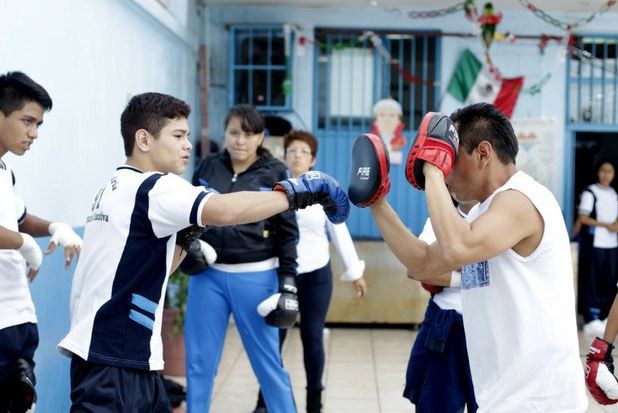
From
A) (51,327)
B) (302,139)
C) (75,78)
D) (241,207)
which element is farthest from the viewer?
(302,139)

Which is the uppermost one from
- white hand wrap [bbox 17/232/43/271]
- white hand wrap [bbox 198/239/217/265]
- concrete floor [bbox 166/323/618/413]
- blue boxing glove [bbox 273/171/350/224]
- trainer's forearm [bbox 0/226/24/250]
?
blue boxing glove [bbox 273/171/350/224]

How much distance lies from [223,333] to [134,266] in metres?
1.86

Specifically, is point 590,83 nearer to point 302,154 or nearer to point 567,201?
point 567,201

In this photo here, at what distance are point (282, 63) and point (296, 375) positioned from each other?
12.8 feet

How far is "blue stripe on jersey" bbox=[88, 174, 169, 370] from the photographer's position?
122 inches

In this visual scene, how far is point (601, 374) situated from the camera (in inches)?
143

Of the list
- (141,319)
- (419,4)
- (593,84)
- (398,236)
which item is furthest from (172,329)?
(593,84)

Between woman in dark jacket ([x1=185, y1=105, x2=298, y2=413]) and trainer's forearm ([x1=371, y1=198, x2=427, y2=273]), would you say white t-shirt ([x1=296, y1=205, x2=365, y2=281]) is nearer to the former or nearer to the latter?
woman in dark jacket ([x1=185, y1=105, x2=298, y2=413])

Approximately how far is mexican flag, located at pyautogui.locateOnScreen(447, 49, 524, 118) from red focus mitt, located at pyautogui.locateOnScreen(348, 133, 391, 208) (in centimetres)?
721

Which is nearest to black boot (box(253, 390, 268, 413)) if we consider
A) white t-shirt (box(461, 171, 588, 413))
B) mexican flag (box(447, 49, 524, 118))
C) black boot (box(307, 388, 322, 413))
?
black boot (box(307, 388, 322, 413))

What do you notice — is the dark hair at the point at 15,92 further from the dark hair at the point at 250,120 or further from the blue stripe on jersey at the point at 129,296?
the dark hair at the point at 250,120

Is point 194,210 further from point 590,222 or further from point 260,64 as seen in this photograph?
point 590,222

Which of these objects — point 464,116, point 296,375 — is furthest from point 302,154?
point 464,116

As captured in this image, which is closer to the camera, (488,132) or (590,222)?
(488,132)
